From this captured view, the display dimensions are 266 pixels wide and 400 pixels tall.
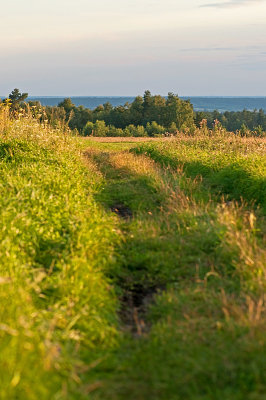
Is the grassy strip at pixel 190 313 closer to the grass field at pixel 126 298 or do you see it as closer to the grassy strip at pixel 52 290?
the grass field at pixel 126 298

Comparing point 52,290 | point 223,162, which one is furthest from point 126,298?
point 223,162

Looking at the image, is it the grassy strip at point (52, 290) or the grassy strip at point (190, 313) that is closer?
the grassy strip at point (52, 290)

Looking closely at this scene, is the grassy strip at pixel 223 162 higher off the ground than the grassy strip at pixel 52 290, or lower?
higher

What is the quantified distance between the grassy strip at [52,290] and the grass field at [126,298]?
0.01 meters

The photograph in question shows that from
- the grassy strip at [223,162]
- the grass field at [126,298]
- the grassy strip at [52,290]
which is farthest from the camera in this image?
the grassy strip at [223,162]

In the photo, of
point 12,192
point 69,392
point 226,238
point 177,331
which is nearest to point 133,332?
point 177,331

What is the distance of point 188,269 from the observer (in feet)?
18.0

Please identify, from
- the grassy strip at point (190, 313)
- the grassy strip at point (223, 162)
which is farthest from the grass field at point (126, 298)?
the grassy strip at point (223, 162)

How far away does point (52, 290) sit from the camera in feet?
14.5

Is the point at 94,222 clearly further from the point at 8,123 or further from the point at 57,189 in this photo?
the point at 8,123

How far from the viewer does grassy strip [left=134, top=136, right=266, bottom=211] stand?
30.7 ft

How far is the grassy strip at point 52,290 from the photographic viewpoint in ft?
9.65

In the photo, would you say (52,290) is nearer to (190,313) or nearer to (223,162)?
(190,313)

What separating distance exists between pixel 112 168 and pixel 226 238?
8.03 metres
